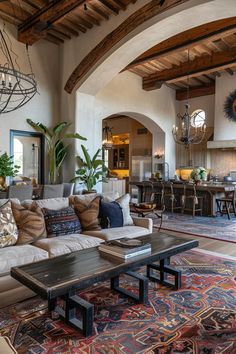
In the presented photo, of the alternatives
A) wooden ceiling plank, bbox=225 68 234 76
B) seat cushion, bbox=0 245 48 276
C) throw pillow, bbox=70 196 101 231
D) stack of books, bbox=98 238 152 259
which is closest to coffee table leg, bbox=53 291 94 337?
stack of books, bbox=98 238 152 259

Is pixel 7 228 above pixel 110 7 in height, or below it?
below

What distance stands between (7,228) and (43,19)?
475 cm

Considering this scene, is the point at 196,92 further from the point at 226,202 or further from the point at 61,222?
the point at 61,222

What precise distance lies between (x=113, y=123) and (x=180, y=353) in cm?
1284

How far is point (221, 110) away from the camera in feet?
Answer: 33.0

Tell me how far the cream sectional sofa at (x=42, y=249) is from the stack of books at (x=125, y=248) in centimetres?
56

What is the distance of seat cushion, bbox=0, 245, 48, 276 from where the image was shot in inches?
106

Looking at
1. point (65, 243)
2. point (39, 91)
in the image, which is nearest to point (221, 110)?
point (39, 91)

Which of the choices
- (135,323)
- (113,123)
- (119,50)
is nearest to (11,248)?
(135,323)

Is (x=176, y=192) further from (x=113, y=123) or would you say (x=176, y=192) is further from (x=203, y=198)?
(x=113, y=123)

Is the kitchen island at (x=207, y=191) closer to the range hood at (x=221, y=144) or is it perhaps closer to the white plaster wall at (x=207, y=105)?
the range hood at (x=221, y=144)

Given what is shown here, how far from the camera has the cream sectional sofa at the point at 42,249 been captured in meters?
2.68

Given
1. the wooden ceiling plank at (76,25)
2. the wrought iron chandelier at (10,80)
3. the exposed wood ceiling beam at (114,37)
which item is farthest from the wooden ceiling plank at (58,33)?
the wrought iron chandelier at (10,80)

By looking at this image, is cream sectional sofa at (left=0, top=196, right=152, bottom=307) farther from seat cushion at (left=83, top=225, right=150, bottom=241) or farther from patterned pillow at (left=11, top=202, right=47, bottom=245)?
patterned pillow at (left=11, top=202, right=47, bottom=245)
